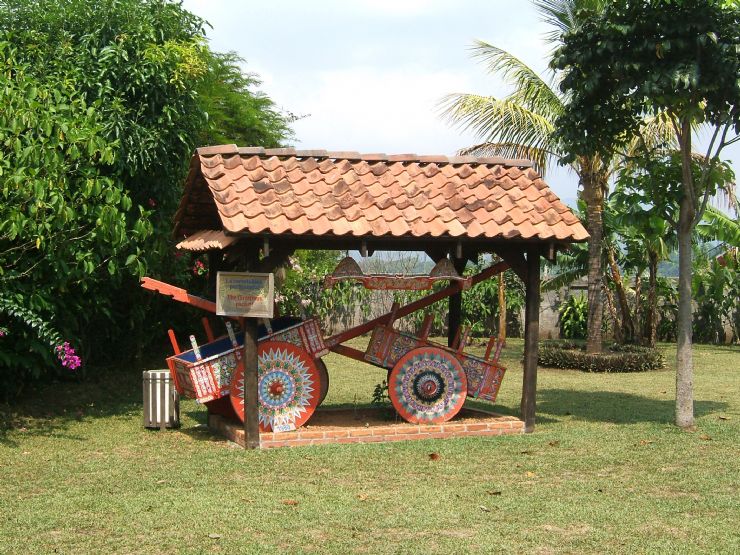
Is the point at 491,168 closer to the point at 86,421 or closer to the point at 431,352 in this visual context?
the point at 431,352

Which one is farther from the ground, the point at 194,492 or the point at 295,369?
the point at 295,369

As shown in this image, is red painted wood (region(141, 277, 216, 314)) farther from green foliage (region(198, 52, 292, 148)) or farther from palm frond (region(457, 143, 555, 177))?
palm frond (region(457, 143, 555, 177))

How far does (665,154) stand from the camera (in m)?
11.8

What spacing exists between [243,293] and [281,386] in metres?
1.15

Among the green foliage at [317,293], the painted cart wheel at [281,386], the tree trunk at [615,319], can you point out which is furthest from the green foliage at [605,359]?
the painted cart wheel at [281,386]

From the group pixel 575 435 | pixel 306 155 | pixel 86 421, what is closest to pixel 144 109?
pixel 306 155

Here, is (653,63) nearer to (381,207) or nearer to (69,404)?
(381,207)

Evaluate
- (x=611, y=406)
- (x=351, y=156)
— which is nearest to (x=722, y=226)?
(x=611, y=406)

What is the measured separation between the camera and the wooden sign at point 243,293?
29.5 ft

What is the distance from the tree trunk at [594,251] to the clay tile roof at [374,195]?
754 centimetres

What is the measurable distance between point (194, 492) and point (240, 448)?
1.86 meters

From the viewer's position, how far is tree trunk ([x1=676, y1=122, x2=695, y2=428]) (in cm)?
1030

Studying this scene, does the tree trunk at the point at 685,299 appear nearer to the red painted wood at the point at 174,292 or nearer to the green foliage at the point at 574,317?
the red painted wood at the point at 174,292

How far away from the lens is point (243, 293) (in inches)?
356
